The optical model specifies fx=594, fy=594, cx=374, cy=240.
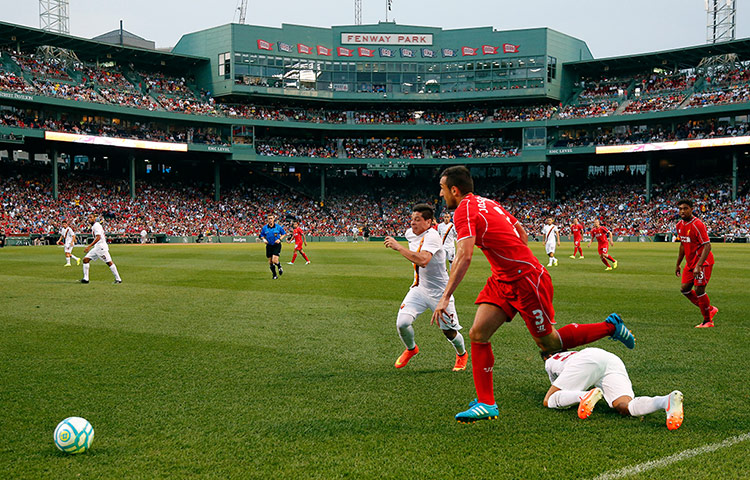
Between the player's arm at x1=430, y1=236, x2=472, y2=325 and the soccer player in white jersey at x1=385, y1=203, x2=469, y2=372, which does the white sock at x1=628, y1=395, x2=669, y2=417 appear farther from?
the soccer player in white jersey at x1=385, y1=203, x2=469, y2=372

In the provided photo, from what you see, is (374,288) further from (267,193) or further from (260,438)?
(267,193)

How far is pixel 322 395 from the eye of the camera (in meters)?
6.39

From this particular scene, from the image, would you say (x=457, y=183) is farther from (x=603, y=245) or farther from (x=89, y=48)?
(x=89, y=48)

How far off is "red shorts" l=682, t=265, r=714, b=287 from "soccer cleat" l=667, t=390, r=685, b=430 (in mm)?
6289

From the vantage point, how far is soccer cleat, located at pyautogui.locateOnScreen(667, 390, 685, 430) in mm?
5086

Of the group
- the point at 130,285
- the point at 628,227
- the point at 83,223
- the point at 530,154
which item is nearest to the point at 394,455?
the point at 130,285

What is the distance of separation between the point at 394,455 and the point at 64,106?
5770 cm

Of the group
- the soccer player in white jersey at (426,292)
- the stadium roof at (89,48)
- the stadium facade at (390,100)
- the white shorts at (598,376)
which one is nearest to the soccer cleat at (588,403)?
the white shorts at (598,376)

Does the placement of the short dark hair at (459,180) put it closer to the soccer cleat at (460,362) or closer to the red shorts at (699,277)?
the soccer cleat at (460,362)

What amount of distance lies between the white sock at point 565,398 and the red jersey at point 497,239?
1194 mm

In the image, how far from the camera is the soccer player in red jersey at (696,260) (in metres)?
10.5

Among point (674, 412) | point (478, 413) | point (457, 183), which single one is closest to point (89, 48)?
point (457, 183)

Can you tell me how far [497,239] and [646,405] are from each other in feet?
6.51

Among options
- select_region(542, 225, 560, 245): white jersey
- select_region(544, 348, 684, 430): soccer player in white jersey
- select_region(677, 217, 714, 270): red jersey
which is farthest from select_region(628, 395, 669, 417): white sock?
select_region(542, 225, 560, 245): white jersey
